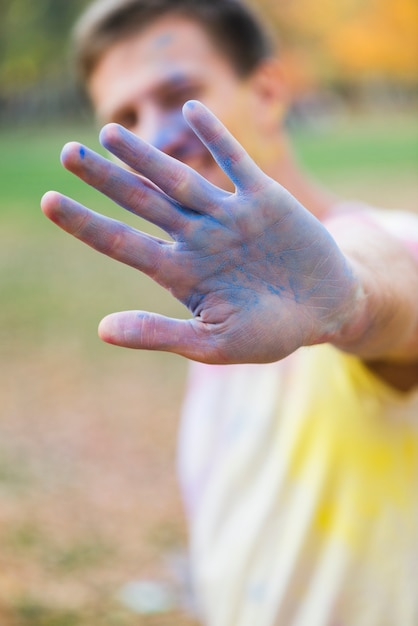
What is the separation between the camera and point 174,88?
5.60ft

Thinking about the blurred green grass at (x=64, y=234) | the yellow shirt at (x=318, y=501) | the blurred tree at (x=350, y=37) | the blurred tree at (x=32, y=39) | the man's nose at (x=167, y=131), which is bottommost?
the yellow shirt at (x=318, y=501)

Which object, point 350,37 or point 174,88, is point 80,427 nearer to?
point 174,88

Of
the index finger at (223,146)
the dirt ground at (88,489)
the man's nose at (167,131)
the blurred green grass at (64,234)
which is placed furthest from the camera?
the blurred green grass at (64,234)

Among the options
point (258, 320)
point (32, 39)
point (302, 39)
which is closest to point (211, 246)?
point (258, 320)

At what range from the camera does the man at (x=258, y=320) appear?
938 mm

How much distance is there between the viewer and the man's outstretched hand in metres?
0.92

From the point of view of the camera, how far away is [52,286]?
761 cm

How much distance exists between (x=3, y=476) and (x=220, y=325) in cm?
314

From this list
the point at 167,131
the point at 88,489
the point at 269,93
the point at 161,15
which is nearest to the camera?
the point at 167,131

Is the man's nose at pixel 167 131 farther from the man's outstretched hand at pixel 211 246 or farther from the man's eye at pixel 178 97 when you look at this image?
the man's outstretched hand at pixel 211 246

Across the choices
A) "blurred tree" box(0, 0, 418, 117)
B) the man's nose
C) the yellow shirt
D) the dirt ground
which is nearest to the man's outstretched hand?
the yellow shirt

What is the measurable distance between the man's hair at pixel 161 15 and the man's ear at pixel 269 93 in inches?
1.1

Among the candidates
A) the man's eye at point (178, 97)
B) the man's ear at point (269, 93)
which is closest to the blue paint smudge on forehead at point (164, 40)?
the man's eye at point (178, 97)

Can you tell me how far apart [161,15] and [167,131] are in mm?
321
